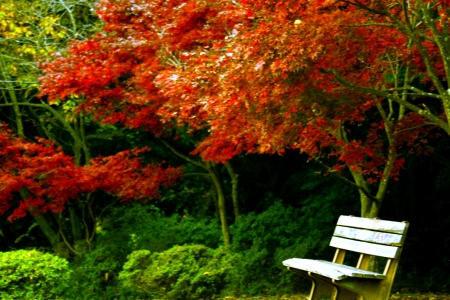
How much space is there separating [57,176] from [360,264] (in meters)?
6.15

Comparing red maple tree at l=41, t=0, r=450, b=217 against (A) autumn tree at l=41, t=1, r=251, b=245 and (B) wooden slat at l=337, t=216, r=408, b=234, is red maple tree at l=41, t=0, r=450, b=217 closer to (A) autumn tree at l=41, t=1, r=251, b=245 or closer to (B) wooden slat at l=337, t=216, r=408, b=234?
(A) autumn tree at l=41, t=1, r=251, b=245

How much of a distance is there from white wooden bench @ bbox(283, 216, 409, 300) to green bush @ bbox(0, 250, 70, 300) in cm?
378

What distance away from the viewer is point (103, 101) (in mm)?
10320

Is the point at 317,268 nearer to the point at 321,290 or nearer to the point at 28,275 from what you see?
the point at 321,290

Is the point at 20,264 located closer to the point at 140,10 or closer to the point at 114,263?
the point at 114,263

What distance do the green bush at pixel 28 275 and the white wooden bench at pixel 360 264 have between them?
12.4ft

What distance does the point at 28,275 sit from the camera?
8492 mm

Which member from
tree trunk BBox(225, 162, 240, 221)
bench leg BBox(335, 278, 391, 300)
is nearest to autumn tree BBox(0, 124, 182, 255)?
tree trunk BBox(225, 162, 240, 221)

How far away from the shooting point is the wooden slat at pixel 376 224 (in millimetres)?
5297

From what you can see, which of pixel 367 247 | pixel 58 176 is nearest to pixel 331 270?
pixel 367 247

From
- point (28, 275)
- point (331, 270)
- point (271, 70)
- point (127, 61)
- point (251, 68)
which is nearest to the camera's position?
point (331, 270)

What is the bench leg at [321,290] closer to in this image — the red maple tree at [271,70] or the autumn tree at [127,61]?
the red maple tree at [271,70]

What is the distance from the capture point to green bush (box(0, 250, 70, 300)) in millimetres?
8422

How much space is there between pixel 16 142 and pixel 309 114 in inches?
240
